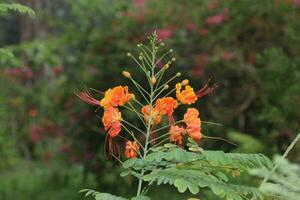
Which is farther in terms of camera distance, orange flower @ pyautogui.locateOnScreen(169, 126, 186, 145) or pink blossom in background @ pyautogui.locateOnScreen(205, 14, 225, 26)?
pink blossom in background @ pyautogui.locateOnScreen(205, 14, 225, 26)

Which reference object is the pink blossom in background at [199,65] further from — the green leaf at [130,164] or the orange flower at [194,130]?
the green leaf at [130,164]

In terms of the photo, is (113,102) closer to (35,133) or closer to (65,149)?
(65,149)

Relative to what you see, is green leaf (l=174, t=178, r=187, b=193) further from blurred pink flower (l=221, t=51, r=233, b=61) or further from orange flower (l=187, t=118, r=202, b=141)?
blurred pink flower (l=221, t=51, r=233, b=61)

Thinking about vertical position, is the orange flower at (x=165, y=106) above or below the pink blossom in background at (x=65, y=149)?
below

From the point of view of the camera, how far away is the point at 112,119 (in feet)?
8.09

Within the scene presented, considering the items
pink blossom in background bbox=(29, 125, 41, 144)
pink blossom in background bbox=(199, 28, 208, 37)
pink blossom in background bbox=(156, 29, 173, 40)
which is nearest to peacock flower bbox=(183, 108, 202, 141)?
pink blossom in background bbox=(156, 29, 173, 40)

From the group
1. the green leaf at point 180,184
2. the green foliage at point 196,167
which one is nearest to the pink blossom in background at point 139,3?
the green foliage at point 196,167

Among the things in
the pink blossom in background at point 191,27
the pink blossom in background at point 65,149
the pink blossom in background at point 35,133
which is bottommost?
the pink blossom in background at point 65,149

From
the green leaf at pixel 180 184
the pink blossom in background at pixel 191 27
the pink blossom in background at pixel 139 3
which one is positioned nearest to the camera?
the green leaf at pixel 180 184

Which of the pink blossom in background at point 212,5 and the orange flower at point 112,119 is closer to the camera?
the orange flower at point 112,119

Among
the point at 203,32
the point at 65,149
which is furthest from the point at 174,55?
the point at 65,149

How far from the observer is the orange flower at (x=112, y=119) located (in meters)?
2.45

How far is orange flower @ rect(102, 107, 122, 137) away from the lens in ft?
8.03

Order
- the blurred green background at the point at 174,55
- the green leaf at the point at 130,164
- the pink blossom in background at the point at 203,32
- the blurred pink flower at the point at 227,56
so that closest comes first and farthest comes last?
the green leaf at the point at 130,164, the blurred green background at the point at 174,55, the blurred pink flower at the point at 227,56, the pink blossom in background at the point at 203,32
